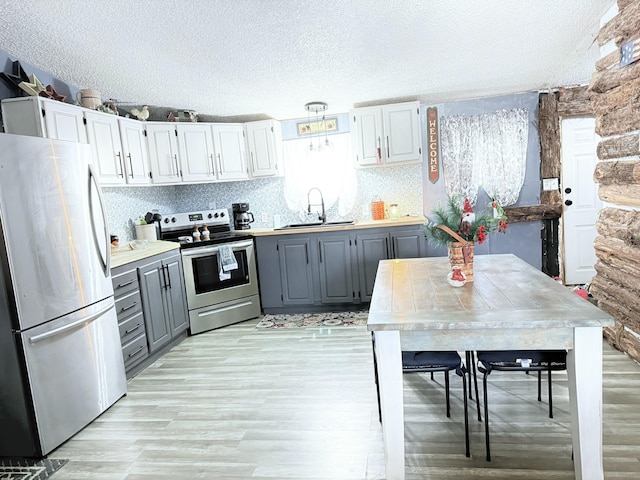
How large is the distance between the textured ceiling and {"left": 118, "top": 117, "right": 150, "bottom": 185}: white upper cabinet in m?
0.27

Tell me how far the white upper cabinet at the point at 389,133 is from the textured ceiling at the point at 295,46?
0.74 ft

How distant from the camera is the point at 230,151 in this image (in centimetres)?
446

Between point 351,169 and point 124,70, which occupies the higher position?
point 124,70

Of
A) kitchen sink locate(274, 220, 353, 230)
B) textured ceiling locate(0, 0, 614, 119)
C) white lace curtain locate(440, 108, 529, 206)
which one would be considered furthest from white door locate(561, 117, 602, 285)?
kitchen sink locate(274, 220, 353, 230)

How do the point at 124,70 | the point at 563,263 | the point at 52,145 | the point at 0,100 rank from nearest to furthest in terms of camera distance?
the point at 52,145 → the point at 0,100 → the point at 124,70 → the point at 563,263

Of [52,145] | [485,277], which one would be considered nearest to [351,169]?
[485,277]

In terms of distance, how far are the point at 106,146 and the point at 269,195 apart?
6.29 feet

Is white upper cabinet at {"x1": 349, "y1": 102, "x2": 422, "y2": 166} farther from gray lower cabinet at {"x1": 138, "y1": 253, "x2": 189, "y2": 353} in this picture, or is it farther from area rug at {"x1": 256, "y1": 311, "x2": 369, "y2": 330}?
gray lower cabinet at {"x1": 138, "y1": 253, "x2": 189, "y2": 353}

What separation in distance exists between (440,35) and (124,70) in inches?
92.1

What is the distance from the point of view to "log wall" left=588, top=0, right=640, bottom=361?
2.50 metres

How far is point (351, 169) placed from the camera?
4723mm

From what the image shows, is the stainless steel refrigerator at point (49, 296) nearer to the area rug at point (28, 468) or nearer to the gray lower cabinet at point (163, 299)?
the area rug at point (28, 468)

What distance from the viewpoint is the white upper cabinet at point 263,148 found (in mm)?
4500

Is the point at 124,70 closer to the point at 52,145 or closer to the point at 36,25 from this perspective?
the point at 36,25
